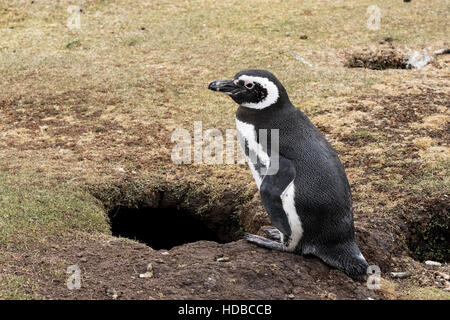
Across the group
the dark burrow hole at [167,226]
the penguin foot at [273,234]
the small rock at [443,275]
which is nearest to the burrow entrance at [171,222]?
the dark burrow hole at [167,226]

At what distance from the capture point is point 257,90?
4176 millimetres

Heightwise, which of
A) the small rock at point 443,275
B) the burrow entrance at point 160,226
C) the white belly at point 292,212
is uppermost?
the white belly at point 292,212

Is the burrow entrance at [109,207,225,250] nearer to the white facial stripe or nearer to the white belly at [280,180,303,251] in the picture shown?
the white belly at [280,180,303,251]

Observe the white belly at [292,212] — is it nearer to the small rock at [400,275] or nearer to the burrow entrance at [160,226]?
the small rock at [400,275]

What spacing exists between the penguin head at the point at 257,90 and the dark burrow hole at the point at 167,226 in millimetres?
1854

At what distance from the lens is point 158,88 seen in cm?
852

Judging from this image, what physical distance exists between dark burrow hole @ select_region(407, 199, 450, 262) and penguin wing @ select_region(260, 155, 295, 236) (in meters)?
1.63

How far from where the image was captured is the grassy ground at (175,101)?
5434 millimetres

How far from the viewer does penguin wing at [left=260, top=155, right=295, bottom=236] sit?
3850 mm

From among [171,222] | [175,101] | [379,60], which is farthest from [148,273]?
[379,60]

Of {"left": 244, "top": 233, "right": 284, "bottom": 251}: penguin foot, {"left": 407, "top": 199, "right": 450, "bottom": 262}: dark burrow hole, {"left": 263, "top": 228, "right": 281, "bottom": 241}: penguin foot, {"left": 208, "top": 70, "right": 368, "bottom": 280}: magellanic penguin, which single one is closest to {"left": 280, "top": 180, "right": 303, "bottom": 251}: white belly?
{"left": 208, "top": 70, "right": 368, "bottom": 280}: magellanic penguin

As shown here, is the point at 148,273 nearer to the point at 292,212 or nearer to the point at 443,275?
the point at 292,212

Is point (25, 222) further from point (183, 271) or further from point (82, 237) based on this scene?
point (183, 271)
